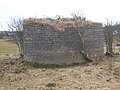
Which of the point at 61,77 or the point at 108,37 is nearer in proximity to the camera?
the point at 61,77

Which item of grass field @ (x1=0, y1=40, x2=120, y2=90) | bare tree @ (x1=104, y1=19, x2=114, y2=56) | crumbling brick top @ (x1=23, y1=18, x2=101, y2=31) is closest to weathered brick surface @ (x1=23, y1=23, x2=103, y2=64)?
crumbling brick top @ (x1=23, y1=18, x2=101, y2=31)

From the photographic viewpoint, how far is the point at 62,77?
562 inches

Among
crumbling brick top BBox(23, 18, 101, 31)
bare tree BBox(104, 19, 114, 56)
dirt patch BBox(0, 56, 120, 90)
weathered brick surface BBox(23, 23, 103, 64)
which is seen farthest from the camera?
bare tree BBox(104, 19, 114, 56)

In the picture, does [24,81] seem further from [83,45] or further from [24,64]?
[83,45]

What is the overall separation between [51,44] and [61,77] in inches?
137

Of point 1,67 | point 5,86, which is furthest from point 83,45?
point 5,86

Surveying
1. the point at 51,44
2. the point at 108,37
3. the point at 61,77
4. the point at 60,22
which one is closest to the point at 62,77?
the point at 61,77

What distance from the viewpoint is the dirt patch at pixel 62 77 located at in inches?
515

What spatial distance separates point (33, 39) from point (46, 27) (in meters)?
1.08

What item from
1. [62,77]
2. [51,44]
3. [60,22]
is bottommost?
[62,77]

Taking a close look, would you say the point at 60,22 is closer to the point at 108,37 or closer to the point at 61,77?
the point at 61,77

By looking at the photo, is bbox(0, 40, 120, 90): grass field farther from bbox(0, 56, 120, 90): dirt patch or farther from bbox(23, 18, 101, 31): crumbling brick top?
bbox(23, 18, 101, 31): crumbling brick top

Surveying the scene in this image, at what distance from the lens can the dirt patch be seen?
1309 centimetres

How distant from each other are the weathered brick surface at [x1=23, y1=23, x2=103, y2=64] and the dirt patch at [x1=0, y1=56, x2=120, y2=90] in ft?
2.22
